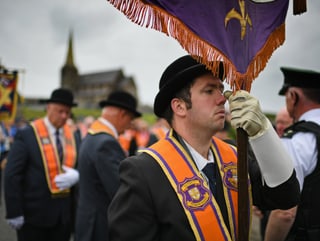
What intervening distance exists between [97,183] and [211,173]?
1.61 meters

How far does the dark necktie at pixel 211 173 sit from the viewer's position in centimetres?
169

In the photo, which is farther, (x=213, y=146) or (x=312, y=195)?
(x=312, y=195)

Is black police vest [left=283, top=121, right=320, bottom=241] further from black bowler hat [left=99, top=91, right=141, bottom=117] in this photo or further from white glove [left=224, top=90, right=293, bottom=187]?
black bowler hat [left=99, top=91, right=141, bottom=117]

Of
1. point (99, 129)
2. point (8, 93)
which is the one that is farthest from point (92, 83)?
point (99, 129)

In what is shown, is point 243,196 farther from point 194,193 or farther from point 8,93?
point 8,93

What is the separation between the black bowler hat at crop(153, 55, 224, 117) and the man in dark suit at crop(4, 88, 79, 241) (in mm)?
2241

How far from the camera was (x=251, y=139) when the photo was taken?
1.45 m

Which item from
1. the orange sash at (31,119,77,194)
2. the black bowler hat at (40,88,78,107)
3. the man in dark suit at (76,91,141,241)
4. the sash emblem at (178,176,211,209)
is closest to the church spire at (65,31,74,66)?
the black bowler hat at (40,88,78,107)

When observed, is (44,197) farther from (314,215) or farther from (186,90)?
(314,215)

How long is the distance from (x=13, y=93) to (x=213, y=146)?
6.52m

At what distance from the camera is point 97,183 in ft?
9.75

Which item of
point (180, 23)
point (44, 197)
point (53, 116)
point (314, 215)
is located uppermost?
point (180, 23)

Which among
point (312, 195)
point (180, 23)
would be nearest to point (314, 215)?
point (312, 195)

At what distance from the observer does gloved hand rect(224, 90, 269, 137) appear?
139 centimetres
